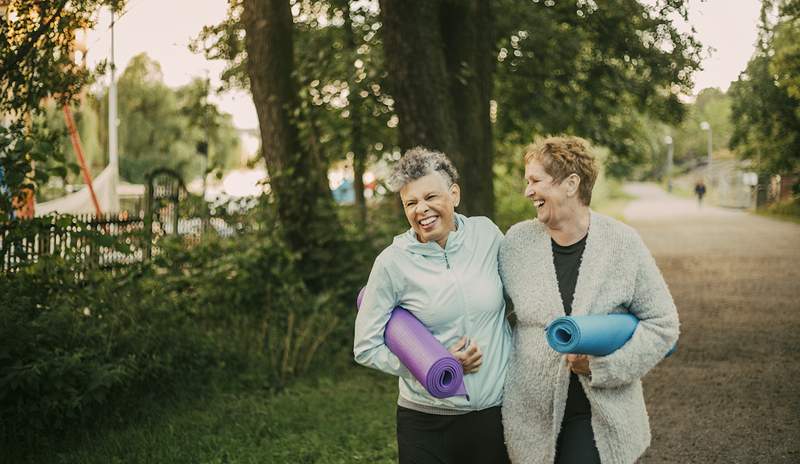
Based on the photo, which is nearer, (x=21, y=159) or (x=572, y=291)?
(x=572, y=291)

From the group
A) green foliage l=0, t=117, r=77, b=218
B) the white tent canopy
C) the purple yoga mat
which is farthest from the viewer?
the white tent canopy

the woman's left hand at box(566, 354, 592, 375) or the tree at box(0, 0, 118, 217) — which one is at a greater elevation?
the tree at box(0, 0, 118, 217)

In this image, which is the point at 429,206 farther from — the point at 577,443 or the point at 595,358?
the point at 577,443

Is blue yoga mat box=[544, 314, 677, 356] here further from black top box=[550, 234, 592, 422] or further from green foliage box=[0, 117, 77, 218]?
green foliage box=[0, 117, 77, 218]

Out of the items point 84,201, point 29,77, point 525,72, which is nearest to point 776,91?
point 525,72

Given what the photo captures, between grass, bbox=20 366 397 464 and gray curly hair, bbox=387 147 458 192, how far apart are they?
3071 millimetres

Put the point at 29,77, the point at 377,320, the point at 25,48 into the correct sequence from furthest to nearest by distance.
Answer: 1. the point at 29,77
2. the point at 25,48
3. the point at 377,320

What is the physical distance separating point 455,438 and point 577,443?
453 millimetres

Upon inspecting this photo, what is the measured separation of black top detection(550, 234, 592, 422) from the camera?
3256 mm

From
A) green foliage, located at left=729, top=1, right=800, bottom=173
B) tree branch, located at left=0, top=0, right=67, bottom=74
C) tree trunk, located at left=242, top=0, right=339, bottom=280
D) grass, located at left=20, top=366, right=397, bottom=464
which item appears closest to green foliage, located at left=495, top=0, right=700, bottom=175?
green foliage, located at left=729, top=1, right=800, bottom=173

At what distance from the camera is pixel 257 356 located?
8.23 metres

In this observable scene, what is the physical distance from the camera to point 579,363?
124 inches

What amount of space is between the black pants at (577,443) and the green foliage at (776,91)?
7.60 metres

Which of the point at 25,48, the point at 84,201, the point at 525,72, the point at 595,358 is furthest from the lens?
the point at 525,72
